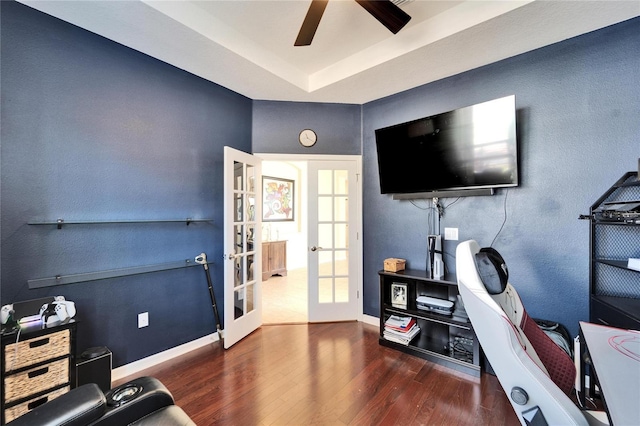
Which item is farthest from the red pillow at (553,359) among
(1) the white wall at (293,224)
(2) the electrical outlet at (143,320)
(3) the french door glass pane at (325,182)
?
(1) the white wall at (293,224)

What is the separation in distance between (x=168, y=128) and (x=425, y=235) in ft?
9.15

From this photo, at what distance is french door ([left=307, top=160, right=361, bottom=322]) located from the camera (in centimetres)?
340

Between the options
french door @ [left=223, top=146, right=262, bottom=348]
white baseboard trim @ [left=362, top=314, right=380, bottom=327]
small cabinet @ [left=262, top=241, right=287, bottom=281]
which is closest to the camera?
french door @ [left=223, top=146, right=262, bottom=348]

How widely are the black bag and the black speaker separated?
3.12 m

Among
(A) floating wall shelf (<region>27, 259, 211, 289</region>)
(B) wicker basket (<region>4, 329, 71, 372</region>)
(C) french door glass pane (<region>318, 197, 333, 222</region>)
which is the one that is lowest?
(B) wicker basket (<region>4, 329, 71, 372</region>)

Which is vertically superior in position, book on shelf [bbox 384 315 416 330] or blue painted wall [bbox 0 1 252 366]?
blue painted wall [bbox 0 1 252 366]

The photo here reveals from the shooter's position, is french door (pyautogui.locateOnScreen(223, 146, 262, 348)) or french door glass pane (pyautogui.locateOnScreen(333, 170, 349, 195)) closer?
french door (pyautogui.locateOnScreen(223, 146, 262, 348))

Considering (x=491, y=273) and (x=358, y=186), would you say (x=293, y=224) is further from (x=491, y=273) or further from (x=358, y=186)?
(x=491, y=273)

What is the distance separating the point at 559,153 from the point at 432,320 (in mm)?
1738

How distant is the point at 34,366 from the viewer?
160 centimetres

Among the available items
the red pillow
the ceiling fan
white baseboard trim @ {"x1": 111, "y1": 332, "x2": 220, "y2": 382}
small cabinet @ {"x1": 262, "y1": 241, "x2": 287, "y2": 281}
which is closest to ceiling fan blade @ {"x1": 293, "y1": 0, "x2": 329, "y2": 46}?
the ceiling fan

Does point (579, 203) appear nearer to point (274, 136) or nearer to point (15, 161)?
point (274, 136)

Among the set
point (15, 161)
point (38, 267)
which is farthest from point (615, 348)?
point (15, 161)

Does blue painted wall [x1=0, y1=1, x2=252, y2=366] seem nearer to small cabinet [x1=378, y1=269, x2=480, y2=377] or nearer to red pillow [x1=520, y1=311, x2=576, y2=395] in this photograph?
small cabinet [x1=378, y1=269, x2=480, y2=377]
